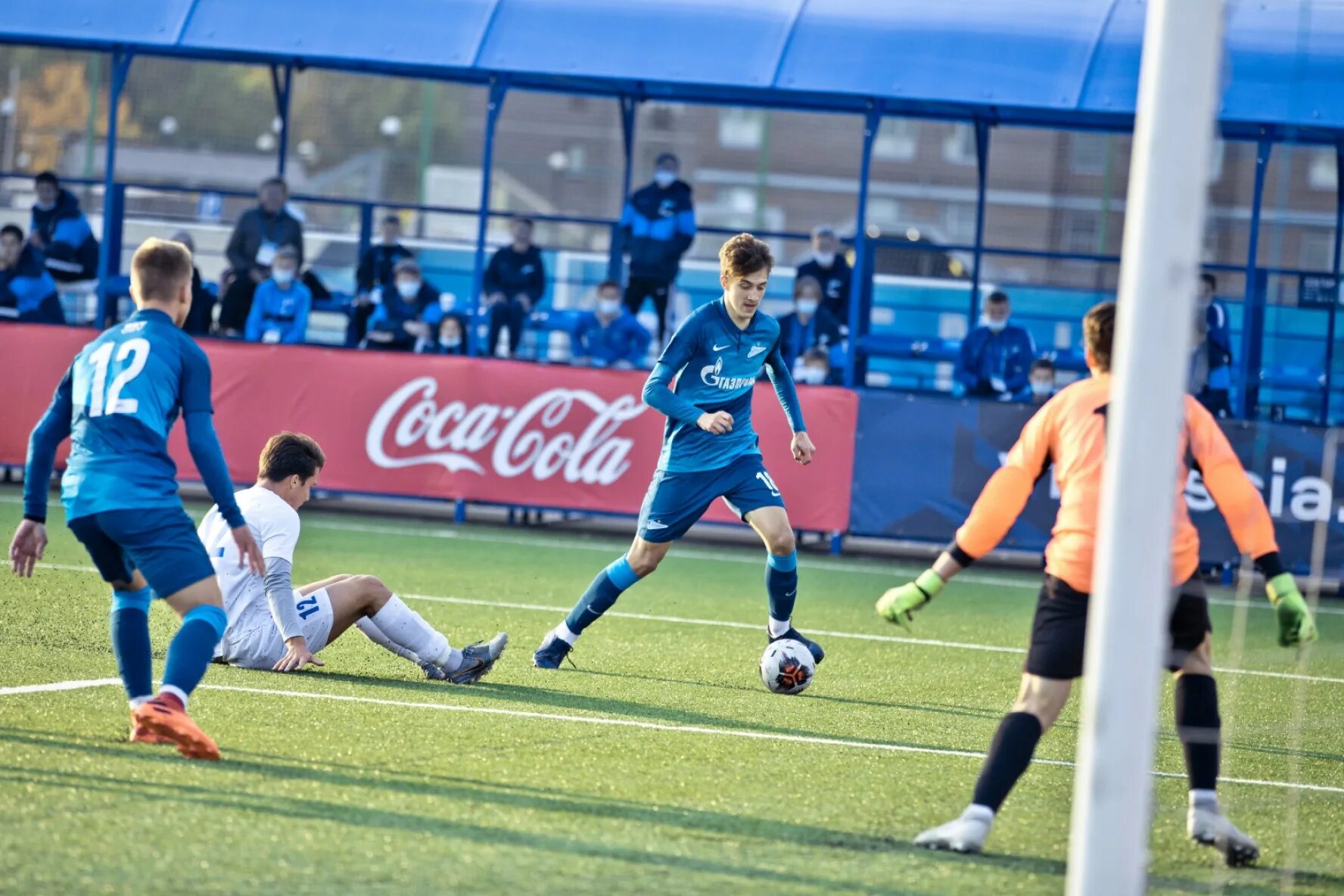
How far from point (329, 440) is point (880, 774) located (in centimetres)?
1043

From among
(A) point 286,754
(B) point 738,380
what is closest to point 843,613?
(B) point 738,380

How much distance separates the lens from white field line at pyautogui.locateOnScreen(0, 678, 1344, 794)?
660 cm

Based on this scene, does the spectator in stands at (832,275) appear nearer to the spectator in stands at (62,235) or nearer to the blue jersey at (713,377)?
the spectator in stands at (62,235)

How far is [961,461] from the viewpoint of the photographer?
1510 centimetres

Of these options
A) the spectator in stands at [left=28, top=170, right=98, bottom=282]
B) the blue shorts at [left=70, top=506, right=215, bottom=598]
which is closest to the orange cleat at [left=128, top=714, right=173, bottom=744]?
the blue shorts at [left=70, top=506, right=215, bottom=598]

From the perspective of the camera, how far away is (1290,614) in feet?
16.3

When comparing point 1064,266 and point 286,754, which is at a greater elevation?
point 1064,266

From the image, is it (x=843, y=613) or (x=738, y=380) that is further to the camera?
(x=843, y=613)

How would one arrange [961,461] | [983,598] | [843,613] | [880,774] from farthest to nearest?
[961,461] → [983,598] → [843,613] → [880,774]

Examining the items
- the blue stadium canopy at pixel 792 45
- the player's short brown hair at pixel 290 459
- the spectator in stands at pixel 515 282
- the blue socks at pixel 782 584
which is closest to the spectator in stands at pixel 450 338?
the spectator in stands at pixel 515 282

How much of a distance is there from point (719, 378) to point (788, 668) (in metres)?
1.39

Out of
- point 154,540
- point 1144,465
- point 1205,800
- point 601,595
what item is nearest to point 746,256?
point 601,595

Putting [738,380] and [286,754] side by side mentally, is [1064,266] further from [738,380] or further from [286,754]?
[286,754]

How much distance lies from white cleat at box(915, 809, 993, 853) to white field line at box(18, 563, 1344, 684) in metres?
4.94
